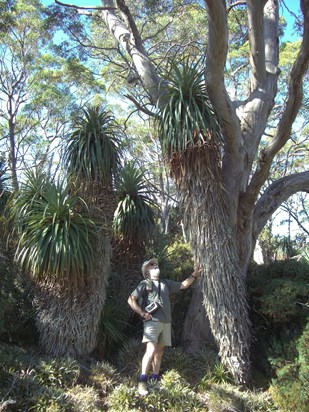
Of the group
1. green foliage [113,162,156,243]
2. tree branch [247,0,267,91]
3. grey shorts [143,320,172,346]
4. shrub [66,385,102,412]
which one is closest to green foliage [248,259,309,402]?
grey shorts [143,320,172,346]

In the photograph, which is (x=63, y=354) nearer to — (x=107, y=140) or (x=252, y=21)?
(x=107, y=140)

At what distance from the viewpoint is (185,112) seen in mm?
7168

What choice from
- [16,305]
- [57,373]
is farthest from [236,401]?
[16,305]

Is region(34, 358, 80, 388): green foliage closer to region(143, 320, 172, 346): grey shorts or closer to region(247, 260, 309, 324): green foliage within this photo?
region(143, 320, 172, 346): grey shorts

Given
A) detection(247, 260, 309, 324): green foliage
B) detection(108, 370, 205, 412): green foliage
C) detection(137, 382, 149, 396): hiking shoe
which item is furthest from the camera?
detection(247, 260, 309, 324): green foliage

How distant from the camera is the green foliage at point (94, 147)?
26.4 ft

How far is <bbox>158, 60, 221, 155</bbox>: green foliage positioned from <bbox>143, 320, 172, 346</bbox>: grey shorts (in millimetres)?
2693

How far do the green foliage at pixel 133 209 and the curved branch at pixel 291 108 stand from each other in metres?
2.32

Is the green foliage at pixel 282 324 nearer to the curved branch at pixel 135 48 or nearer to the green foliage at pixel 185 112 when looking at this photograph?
the green foliage at pixel 185 112

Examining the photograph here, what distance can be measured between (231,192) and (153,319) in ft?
8.98

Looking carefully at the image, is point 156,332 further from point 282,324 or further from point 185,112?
point 185,112

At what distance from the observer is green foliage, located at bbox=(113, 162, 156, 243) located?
29.7ft

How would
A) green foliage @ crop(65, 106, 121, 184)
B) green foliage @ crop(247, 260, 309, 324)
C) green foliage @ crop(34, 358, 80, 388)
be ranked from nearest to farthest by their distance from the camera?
1. green foliage @ crop(34, 358, 80, 388)
2. green foliage @ crop(247, 260, 309, 324)
3. green foliage @ crop(65, 106, 121, 184)

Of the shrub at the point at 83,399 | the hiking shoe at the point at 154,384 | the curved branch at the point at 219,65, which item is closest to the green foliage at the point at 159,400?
the hiking shoe at the point at 154,384
